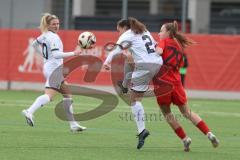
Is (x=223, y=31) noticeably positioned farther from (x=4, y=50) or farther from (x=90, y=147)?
(x=90, y=147)

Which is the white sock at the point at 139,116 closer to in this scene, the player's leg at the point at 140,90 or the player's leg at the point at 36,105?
the player's leg at the point at 140,90

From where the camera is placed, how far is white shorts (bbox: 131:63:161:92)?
12.5 m

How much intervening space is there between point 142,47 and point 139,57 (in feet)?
0.58

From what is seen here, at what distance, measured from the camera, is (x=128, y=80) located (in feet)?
42.8

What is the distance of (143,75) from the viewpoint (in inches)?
497

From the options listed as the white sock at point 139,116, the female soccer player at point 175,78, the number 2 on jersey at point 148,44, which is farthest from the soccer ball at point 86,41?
the female soccer player at point 175,78

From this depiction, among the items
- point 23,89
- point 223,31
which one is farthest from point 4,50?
point 223,31

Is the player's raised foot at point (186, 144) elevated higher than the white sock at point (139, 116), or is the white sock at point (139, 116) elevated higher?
the white sock at point (139, 116)

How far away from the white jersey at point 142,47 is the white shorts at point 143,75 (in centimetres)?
13

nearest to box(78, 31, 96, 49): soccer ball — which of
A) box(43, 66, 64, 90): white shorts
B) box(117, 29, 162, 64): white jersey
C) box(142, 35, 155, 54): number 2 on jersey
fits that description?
box(43, 66, 64, 90): white shorts

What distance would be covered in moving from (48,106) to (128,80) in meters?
7.43

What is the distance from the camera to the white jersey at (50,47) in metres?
14.0

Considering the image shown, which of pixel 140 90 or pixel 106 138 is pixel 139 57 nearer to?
pixel 140 90

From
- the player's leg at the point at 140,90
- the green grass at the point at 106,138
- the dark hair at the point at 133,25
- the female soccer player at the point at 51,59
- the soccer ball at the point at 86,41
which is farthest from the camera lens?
the female soccer player at the point at 51,59
